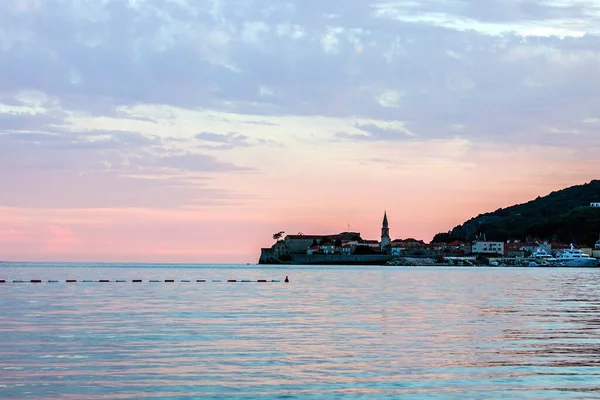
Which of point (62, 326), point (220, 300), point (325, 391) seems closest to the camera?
point (325, 391)

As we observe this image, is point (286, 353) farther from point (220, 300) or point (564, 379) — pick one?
point (220, 300)

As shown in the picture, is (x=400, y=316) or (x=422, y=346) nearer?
(x=422, y=346)

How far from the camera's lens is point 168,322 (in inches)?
2098

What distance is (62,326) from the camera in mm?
50406

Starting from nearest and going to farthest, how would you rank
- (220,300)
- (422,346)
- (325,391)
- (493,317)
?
1. (325,391)
2. (422,346)
3. (493,317)
4. (220,300)

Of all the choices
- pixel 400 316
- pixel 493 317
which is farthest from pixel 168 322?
pixel 493 317

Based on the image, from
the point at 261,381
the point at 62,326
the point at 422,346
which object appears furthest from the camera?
the point at 62,326

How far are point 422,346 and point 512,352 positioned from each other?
4065 mm

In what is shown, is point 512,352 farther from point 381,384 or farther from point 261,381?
point 261,381

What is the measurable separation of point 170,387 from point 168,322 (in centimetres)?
2458

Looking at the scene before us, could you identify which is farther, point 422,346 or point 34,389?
point 422,346

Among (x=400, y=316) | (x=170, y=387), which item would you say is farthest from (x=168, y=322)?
(x=170, y=387)

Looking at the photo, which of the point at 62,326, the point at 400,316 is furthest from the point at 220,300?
the point at 62,326

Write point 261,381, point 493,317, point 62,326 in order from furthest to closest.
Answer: point 493,317 < point 62,326 < point 261,381
